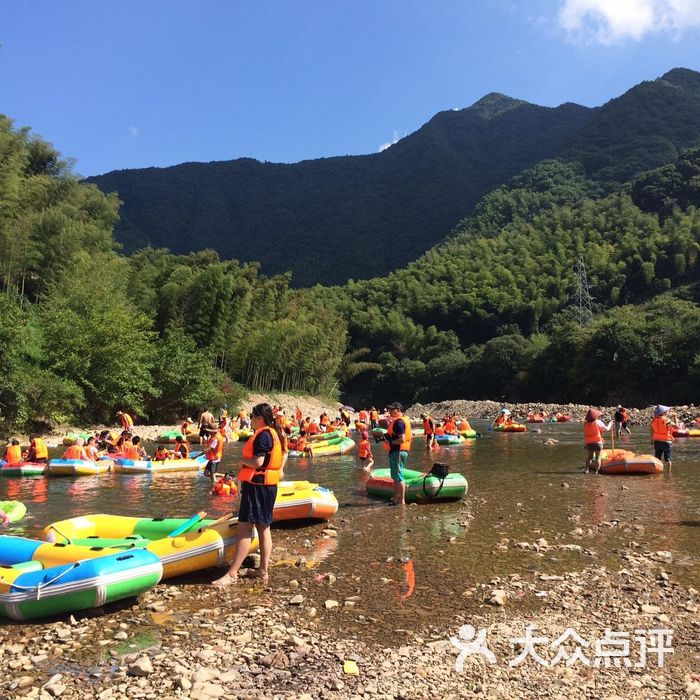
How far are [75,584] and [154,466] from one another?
10.8 metres

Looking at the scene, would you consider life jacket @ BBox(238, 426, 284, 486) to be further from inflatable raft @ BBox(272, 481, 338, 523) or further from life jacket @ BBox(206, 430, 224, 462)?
life jacket @ BBox(206, 430, 224, 462)

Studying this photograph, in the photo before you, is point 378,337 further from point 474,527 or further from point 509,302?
point 474,527

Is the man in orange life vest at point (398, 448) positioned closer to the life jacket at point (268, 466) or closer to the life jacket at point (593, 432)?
the life jacket at point (268, 466)

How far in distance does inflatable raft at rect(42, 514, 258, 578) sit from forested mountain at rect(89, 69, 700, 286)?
120172 millimetres

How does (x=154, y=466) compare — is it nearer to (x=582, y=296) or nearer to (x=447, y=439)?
(x=447, y=439)

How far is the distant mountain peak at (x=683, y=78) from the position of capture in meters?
148

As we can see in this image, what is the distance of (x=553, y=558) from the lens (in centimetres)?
660

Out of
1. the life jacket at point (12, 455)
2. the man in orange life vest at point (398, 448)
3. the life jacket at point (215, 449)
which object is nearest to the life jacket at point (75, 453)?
the life jacket at point (12, 455)

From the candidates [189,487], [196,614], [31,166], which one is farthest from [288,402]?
[196,614]

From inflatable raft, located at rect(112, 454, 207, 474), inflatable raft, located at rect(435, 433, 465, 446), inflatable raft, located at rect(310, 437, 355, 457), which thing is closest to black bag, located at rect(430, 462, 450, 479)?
inflatable raft, located at rect(112, 454, 207, 474)

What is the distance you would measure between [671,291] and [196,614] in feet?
265

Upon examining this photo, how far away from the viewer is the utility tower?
240 feet

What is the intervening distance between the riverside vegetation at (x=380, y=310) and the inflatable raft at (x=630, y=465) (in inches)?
767
